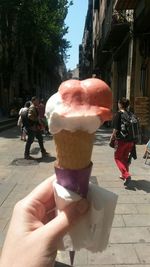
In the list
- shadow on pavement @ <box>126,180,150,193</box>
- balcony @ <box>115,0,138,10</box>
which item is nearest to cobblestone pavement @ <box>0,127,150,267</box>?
shadow on pavement @ <box>126,180,150,193</box>

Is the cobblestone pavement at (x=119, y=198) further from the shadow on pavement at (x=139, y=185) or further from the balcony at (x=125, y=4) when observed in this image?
the balcony at (x=125, y=4)

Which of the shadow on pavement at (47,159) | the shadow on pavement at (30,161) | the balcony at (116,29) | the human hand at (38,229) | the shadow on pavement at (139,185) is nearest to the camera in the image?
the human hand at (38,229)

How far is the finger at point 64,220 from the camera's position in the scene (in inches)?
58.1

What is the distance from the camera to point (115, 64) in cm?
2558

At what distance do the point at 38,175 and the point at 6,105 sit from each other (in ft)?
94.3

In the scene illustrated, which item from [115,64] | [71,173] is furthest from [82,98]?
[115,64]

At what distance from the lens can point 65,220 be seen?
1529 mm

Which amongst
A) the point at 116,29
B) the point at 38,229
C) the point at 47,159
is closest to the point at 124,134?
the point at 47,159

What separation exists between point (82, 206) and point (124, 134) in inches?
278

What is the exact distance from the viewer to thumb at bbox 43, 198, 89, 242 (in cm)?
148

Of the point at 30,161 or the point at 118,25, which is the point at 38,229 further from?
the point at 118,25

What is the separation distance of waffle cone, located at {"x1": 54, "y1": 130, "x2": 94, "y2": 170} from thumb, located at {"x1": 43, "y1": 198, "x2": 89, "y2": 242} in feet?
0.45

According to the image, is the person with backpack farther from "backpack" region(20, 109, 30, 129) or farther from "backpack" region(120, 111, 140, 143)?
"backpack" region(20, 109, 30, 129)

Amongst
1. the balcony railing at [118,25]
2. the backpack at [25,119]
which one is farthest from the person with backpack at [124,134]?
the balcony railing at [118,25]
